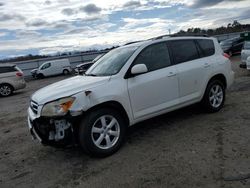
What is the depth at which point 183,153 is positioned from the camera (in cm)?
447

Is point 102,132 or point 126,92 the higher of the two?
point 126,92

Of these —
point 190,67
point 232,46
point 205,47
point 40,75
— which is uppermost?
point 205,47

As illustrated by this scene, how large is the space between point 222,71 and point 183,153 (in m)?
2.80

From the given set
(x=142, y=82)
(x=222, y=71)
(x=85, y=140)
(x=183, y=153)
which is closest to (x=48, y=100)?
(x=85, y=140)

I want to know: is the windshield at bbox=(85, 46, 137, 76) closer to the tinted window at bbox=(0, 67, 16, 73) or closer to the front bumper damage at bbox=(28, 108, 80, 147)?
the front bumper damage at bbox=(28, 108, 80, 147)

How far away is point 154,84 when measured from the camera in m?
→ 5.28

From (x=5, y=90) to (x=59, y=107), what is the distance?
12.7m

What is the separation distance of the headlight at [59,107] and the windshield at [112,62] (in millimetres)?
1067

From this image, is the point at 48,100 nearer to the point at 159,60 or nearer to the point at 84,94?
the point at 84,94

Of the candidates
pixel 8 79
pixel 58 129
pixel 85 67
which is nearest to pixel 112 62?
pixel 58 129

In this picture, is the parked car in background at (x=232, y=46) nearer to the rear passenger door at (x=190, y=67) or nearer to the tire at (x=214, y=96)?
the tire at (x=214, y=96)

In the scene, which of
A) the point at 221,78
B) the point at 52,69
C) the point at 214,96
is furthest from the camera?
the point at 52,69

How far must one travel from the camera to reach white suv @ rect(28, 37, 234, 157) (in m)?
4.45

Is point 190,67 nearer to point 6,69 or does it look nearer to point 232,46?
point 6,69
